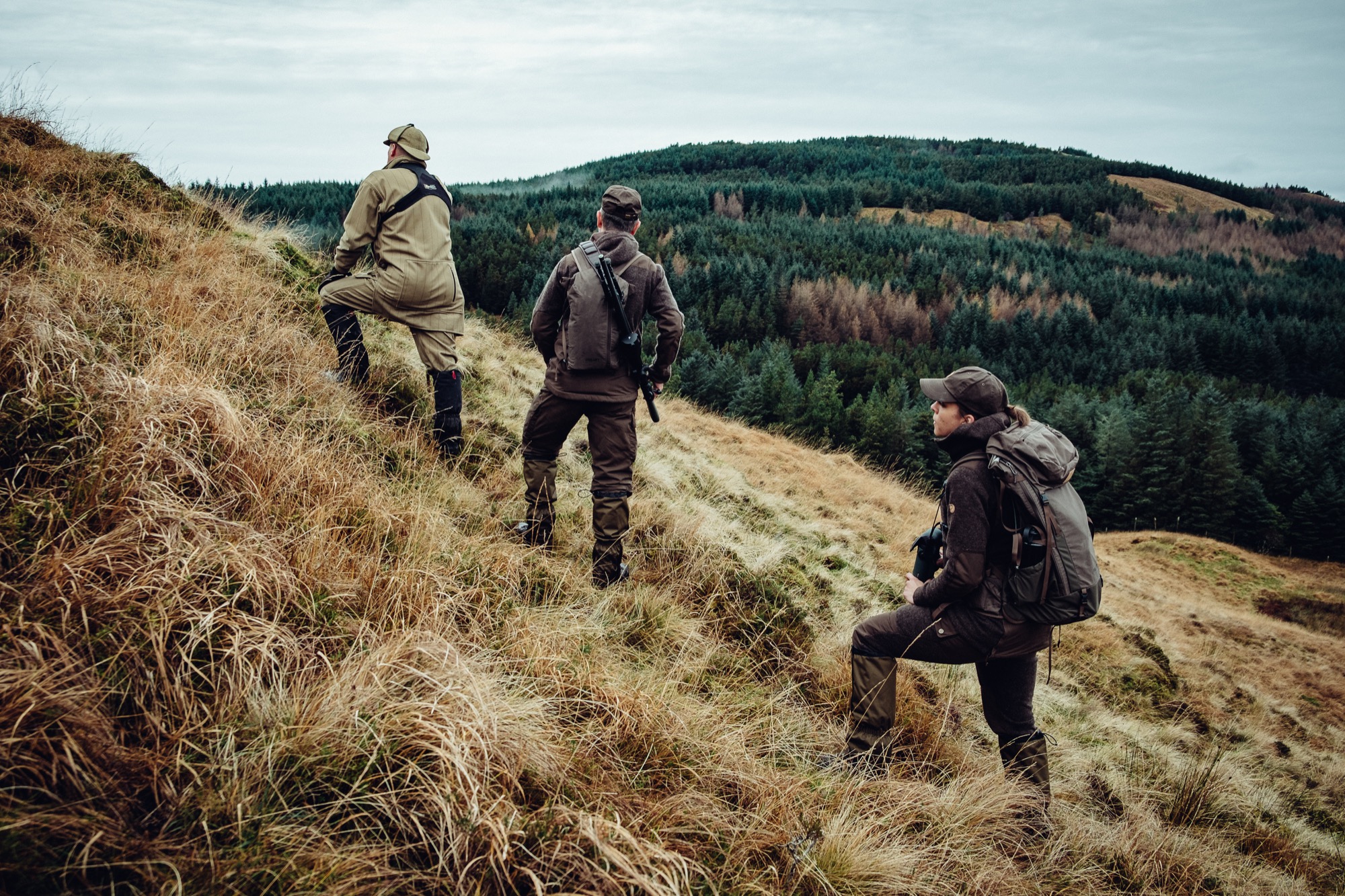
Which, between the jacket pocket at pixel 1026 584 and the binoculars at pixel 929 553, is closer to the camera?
the jacket pocket at pixel 1026 584

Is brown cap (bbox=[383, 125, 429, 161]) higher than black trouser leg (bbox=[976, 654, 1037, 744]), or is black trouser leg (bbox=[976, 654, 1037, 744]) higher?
brown cap (bbox=[383, 125, 429, 161])

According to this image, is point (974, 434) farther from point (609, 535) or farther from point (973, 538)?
point (609, 535)

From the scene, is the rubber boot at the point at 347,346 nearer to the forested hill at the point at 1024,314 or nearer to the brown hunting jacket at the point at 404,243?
the brown hunting jacket at the point at 404,243

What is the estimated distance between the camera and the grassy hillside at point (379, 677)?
1.87 metres

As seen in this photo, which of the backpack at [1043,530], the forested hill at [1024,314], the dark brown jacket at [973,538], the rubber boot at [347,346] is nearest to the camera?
the backpack at [1043,530]

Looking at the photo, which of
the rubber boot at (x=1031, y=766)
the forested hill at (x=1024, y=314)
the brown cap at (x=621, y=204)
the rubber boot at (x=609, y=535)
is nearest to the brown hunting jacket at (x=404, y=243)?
the brown cap at (x=621, y=204)

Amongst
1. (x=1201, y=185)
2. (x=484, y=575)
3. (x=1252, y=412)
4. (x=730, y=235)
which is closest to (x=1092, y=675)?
(x=484, y=575)

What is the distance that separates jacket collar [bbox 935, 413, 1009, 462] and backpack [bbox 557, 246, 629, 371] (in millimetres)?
1988

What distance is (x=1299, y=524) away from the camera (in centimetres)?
4072

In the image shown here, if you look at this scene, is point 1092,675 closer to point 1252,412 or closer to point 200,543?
Answer: point 200,543

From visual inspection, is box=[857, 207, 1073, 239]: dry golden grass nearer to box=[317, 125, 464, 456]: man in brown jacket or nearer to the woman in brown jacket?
box=[317, 125, 464, 456]: man in brown jacket

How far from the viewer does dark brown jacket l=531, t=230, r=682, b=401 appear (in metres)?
4.15

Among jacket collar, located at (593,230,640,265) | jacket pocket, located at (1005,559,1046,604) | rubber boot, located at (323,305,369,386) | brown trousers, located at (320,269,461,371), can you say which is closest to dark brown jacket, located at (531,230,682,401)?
jacket collar, located at (593,230,640,265)

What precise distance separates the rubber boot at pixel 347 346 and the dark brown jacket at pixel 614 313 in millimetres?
1611
